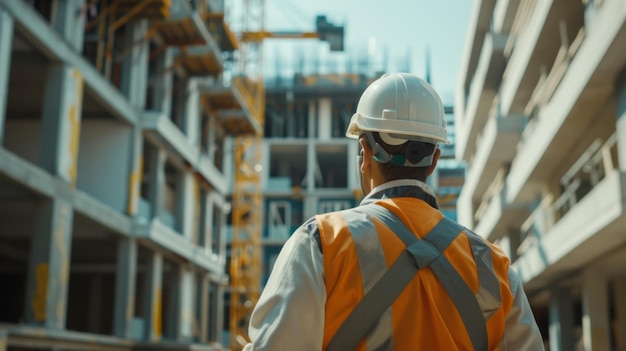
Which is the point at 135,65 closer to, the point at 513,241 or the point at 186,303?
the point at 186,303

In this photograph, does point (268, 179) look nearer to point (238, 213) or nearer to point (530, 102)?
point (238, 213)

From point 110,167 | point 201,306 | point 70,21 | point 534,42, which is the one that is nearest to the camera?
point 70,21

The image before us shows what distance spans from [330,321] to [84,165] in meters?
23.2

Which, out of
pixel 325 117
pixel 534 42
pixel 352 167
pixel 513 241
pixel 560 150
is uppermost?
pixel 325 117

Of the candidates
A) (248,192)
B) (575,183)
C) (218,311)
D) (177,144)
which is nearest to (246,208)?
(248,192)

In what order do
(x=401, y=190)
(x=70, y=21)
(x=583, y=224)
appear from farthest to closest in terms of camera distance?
(x=70, y=21), (x=583, y=224), (x=401, y=190)

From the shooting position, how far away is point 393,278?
2.48 metres

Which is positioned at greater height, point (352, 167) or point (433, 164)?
point (352, 167)

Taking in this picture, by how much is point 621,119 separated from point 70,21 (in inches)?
499

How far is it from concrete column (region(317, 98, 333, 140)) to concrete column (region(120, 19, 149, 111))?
104ft

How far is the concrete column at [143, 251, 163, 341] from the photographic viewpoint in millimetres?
26703

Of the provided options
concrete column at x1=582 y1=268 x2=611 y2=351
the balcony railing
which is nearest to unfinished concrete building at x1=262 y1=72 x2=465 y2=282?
the balcony railing

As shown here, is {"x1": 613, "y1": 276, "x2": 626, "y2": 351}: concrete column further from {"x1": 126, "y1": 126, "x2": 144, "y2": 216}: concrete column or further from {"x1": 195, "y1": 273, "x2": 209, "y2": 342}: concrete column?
{"x1": 195, "y1": 273, "x2": 209, "y2": 342}: concrete column

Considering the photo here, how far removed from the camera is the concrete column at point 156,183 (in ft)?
88.3
